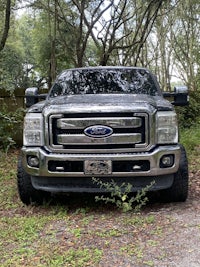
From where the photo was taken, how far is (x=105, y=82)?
5.07 meters

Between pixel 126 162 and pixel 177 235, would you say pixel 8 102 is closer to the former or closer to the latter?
pixel 126 162

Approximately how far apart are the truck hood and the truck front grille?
0.06 m

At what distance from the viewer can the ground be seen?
9.54 feet

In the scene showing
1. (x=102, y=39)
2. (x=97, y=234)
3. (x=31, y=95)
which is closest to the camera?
(x=97, y=234)

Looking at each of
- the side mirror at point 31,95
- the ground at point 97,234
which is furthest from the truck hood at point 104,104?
the ground at point 97,234

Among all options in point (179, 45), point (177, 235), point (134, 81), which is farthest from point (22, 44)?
point (177, 235)

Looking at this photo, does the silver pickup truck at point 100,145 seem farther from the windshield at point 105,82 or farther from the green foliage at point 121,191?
the windshield at point 105,82

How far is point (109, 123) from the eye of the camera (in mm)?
3834

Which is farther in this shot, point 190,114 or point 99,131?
point 190,114

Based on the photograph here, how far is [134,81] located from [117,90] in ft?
1.26

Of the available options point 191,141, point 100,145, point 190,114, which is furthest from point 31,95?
point 190,114

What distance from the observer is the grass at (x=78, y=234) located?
9.62 feet

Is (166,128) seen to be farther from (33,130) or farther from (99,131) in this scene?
(33,130)

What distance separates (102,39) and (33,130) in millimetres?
9771
